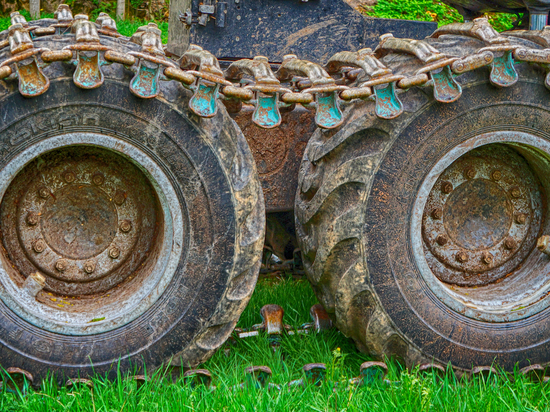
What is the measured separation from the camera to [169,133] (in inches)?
88.9

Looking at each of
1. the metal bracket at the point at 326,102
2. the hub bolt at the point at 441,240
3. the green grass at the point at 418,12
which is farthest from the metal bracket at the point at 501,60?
the green grass at the point at 418,12

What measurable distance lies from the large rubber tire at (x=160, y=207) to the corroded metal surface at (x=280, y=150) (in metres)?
0.29

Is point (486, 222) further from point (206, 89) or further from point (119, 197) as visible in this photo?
point (119, 197)

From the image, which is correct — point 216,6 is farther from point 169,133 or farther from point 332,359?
point 332,359

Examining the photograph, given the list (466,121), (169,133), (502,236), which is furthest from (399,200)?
(169,133)

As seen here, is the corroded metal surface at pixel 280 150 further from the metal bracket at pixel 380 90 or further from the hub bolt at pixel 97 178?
the hub bolt at pixel 97 178

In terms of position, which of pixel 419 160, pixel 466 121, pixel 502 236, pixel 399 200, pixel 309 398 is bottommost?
pixel 309 398

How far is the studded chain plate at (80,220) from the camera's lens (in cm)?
241

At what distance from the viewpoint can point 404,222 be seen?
2412mm

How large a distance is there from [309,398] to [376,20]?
1.97 metres

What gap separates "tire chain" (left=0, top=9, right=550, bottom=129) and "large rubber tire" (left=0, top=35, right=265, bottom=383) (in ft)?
0.21

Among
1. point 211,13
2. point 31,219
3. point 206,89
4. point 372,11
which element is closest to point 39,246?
point 31,219

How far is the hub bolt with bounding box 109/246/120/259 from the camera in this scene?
2.52 m

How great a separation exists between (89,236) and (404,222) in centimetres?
135
